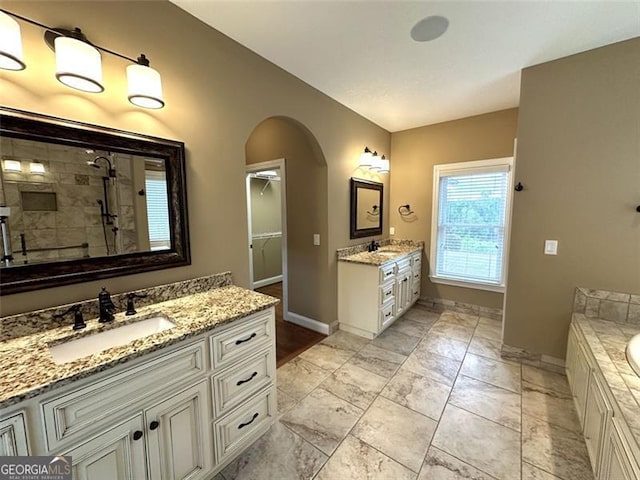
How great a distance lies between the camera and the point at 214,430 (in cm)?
141

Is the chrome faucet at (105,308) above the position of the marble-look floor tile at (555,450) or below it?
above

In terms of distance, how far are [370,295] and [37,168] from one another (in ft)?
8.81

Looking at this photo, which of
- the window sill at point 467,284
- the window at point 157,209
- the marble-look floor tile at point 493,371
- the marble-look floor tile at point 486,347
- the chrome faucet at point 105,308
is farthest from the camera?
the window sill at point 467,284

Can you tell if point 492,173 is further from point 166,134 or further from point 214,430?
point 214,430

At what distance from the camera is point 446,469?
59.3 inches

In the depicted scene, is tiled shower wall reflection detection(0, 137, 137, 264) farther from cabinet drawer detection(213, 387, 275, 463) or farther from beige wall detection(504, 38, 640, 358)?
beige wall detection(504, 38, 640, 358)

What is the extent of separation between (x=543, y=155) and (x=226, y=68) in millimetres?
2658

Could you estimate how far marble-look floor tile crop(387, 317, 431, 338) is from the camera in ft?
10.3

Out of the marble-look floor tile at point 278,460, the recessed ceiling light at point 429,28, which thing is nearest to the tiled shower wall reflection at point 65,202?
the marble-look floor tile at point 278,460

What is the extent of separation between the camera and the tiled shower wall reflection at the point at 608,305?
2.01m

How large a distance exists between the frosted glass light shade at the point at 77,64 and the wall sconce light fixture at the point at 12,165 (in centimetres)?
41

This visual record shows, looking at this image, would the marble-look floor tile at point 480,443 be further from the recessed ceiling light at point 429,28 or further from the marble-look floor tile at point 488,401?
the recessed ceiling light at point 429,28

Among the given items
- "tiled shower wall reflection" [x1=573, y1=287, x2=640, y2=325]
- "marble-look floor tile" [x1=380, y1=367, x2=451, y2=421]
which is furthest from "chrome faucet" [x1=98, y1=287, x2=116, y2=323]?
"tiled shower wall reflection" [x1=573, y1=287, x2=640, y2=325]

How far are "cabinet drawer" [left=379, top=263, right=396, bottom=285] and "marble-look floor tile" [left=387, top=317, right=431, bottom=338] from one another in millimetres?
667
